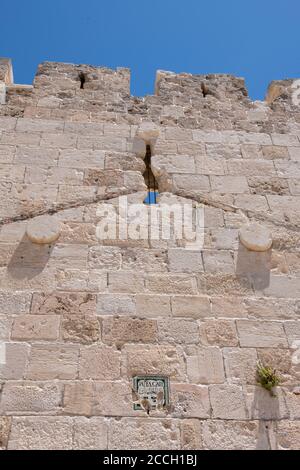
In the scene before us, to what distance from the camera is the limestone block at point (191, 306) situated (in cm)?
362

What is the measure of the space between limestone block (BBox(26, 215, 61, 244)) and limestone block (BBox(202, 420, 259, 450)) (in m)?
1.84

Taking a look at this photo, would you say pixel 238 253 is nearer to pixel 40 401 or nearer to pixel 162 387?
pixel 162 387

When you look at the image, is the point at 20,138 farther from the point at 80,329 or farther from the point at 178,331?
the point at 178,331

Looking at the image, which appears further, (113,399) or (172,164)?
(172,164)

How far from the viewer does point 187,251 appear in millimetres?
4047

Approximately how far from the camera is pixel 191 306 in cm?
367

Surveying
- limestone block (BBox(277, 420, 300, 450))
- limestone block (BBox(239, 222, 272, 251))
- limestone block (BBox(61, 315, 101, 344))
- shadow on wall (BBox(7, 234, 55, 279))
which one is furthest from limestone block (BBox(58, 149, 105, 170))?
limestone block (BBox(277, 420, 300, 450))

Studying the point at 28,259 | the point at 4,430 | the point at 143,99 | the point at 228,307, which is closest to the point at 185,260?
the point at 228,307

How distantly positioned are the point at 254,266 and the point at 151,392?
54.6 inches

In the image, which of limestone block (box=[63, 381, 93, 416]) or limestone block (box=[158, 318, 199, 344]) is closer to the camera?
limestone block (box=[63, 381, 93, 416])

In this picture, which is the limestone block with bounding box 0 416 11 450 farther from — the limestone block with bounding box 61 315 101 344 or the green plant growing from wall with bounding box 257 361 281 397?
the green plant growing from wall with bounding box 257 361 281 397

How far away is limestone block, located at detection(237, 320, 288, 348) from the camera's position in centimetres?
354

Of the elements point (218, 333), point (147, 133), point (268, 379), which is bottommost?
point (268, 379)
